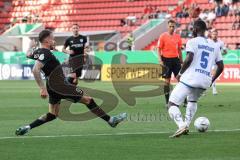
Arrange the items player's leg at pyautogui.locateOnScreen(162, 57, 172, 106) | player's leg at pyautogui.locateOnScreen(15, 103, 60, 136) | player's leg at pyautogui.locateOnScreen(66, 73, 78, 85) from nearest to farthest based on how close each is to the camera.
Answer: player's leg at pyautogui.locateOnScreen(15, 103, 60, 136) → player's leg at pyautogui.locateOnScreen(162, 57, 172, 106) → player's leg at pyautogui.locateOnScreen(66, 73, 78, 85)

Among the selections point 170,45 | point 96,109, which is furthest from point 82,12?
point 96,109

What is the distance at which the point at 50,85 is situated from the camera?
1361 centimetres

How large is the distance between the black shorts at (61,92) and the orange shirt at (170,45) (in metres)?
7.48

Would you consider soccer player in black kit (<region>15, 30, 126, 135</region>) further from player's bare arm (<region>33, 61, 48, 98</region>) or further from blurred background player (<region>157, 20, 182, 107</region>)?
blurred background player (<region>157, 20, 182, 107</region>)

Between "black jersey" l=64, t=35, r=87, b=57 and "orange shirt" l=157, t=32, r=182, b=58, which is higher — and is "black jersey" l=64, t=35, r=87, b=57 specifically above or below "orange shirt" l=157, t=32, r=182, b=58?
below

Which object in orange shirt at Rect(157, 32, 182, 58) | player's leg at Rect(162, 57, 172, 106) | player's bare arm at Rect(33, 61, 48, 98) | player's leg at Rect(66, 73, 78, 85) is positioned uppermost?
player's bare arm at Rect(33, 61, 48, 98)

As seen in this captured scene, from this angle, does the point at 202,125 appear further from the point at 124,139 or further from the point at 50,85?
the point at 50,85

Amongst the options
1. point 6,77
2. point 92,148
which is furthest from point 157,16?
point 92,148

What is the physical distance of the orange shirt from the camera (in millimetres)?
20984

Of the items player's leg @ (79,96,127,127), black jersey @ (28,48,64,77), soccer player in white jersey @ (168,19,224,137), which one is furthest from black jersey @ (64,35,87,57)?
soccer player in white jersey @ (168,19,224,137)

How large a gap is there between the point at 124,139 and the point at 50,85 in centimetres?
189

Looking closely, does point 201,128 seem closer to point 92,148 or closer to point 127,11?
point 92,148

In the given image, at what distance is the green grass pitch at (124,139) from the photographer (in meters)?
10.6

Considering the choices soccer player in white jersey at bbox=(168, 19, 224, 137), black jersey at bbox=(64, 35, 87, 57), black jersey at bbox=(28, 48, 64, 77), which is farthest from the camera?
black jersey at bbox=(64, 35, 87, 57)
